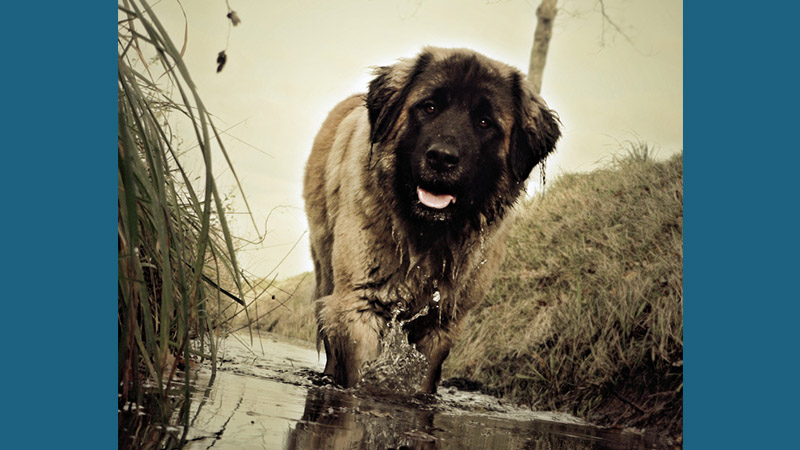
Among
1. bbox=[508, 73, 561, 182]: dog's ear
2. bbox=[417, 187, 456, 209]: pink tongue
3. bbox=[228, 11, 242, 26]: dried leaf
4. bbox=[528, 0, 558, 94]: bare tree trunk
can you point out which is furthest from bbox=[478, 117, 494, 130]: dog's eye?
bbox=[228, 11, 242, 26]: dried leaf

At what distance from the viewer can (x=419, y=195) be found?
3.22 metres

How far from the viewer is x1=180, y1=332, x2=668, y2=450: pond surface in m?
2.34

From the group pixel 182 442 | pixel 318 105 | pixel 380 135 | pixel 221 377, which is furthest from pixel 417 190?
pixel 182 442

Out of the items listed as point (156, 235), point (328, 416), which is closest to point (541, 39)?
point (328, 416)

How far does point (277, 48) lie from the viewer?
3342 mm

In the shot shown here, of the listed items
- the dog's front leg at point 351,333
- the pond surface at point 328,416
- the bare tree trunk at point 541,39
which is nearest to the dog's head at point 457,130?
the bare tree trunk at point 541,39

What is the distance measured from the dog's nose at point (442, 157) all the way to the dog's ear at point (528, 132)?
0.36m

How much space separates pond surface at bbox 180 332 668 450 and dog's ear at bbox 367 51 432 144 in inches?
43.1

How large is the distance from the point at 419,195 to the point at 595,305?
123cm

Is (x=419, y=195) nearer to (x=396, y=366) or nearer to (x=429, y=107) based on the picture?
Result: (x=429, y=107)

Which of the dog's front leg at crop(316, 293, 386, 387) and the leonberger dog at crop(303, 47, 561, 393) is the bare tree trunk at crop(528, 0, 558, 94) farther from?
the dog's front leg at crop(316, 293, 386, 387)

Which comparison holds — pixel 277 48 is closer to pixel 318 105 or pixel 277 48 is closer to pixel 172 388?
pixel 318 105

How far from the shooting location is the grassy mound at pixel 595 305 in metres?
3.46

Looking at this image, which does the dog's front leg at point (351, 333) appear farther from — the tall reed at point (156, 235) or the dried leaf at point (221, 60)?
the dried leaf at point (221, 60)
